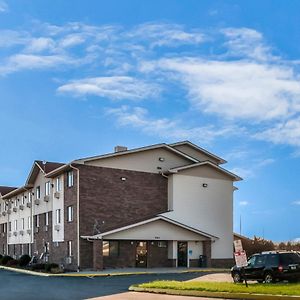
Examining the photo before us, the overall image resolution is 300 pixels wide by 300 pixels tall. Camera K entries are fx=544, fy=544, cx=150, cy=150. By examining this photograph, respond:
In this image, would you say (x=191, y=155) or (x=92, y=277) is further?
(x=191, y=155)

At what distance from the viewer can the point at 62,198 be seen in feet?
146

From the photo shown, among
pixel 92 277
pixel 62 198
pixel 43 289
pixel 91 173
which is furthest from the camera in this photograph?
pixel 62 198

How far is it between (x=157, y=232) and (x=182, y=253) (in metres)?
3.50

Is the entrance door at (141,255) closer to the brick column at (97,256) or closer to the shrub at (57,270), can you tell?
the brick column at (97,256)

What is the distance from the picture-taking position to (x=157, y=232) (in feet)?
138

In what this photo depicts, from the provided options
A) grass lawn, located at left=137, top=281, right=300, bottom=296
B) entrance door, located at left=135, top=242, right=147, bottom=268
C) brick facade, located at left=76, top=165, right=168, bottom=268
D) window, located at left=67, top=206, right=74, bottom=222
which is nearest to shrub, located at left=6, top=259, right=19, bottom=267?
window, located at left=67, top=206, right=74, bottom=222

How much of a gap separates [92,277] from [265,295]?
1811 centimetres

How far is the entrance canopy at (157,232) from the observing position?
40.2m

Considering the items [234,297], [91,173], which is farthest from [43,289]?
[91,173]

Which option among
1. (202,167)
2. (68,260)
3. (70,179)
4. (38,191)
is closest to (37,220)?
(38,191)

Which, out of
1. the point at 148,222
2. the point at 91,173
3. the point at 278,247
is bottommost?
the point at 278,247

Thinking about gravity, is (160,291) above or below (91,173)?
below

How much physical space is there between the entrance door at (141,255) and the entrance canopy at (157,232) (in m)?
1.03

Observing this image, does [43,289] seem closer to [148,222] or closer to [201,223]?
[148,222]
